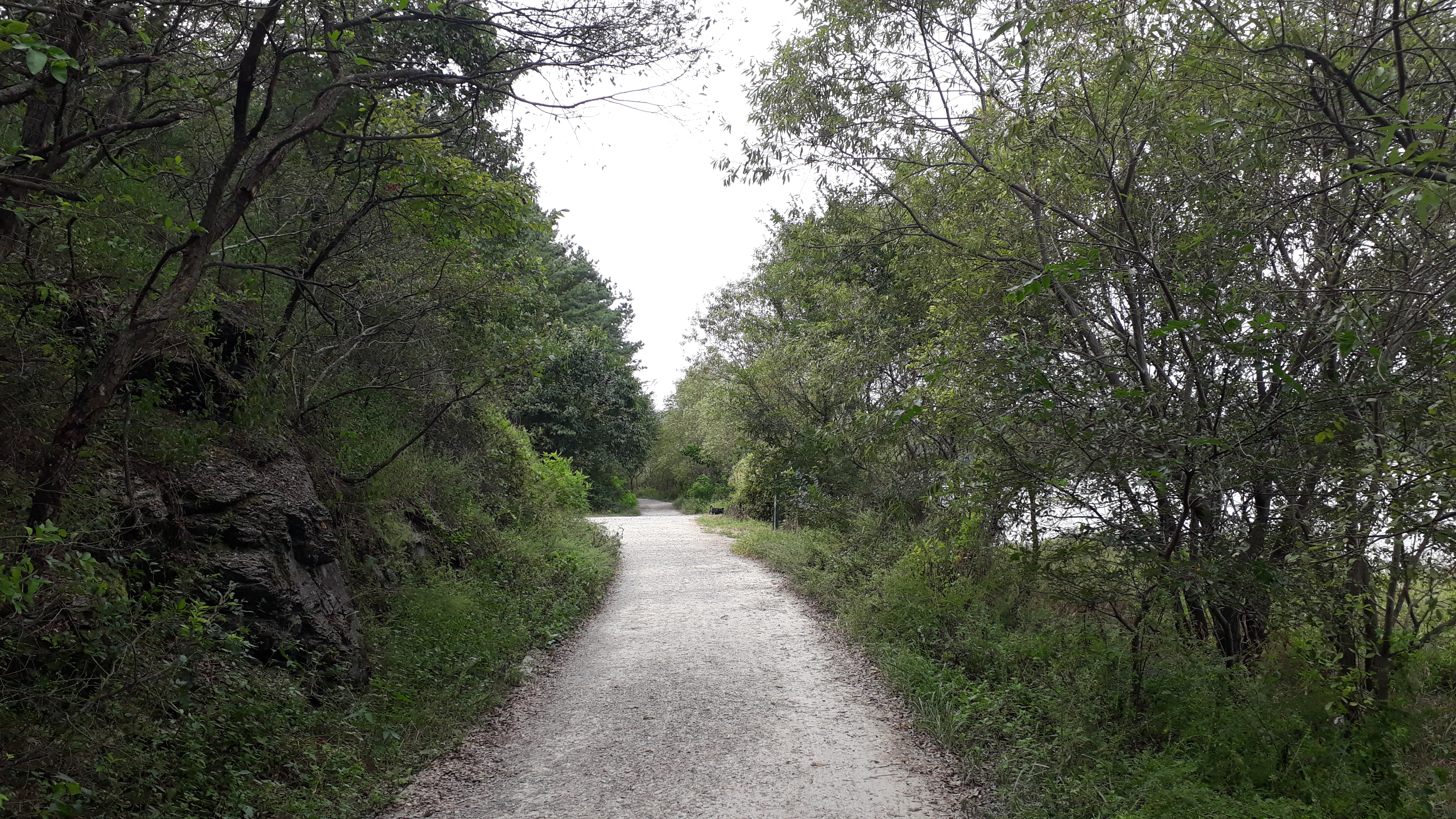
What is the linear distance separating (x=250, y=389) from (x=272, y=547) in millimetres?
1524

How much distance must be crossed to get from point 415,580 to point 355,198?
420 cm

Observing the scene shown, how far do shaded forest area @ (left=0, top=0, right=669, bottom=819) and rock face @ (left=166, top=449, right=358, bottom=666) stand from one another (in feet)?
0.09

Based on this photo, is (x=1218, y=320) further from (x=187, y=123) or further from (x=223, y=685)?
(x=187, y=123)

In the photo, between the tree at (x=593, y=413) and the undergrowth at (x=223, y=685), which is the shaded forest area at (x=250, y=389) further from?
the tree at (x=593, y=413)

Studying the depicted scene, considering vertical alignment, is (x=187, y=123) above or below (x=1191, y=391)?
above

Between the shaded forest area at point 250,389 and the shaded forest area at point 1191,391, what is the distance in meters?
3.32

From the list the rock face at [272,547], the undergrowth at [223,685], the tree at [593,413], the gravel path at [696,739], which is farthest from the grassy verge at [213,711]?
the tree at [593,413]

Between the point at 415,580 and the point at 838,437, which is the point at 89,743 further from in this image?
the point at 838,437

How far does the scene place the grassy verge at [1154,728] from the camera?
4.13 m

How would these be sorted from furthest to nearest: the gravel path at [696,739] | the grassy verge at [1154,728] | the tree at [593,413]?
the tree at [593,413]
the gravel path at [696,739]
the grassy verge at [1154,728]

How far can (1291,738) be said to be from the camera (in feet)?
14.9

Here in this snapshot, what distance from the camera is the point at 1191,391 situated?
539 centimetres

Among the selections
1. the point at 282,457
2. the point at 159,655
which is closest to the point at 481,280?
the point at 282,457

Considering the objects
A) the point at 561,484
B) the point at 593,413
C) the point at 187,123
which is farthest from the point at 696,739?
the point at 593,413
